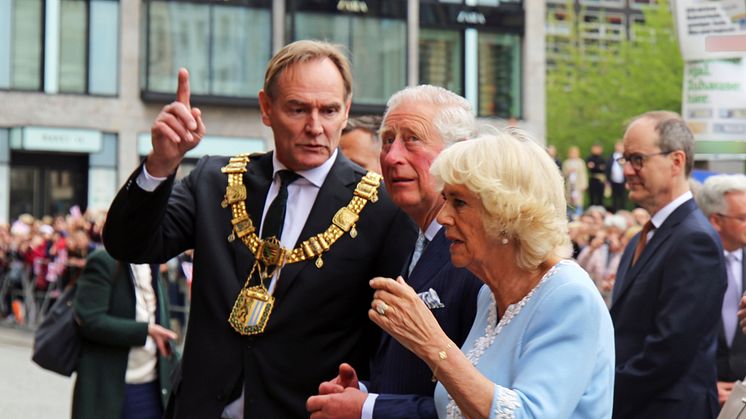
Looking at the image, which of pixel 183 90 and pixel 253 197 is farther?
pixel 253 197

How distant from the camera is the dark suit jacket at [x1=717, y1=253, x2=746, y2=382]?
→ 21.4 feet

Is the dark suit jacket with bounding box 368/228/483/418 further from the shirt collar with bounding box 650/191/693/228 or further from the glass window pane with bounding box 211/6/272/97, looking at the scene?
the glass window pane with bounding box 211/6/272/97

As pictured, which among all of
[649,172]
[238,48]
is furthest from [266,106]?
[238,48]

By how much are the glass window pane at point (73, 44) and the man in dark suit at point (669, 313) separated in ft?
111

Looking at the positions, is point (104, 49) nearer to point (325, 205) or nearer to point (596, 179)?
point (596, 179)

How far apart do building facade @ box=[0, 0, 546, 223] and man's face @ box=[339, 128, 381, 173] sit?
30061mm

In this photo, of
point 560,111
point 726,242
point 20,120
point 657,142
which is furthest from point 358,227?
point 560,111

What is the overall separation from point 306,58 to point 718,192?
3.23 meters

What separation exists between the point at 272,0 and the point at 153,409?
32967 mm

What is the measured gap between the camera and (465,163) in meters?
3.51

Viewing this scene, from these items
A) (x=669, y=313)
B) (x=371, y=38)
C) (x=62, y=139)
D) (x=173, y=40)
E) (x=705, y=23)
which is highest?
(x=371, y=38)

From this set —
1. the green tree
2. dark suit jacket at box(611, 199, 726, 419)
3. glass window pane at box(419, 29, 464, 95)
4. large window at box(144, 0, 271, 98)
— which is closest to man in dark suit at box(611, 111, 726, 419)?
dark suit jacket at box(611, 199, 726, 419)

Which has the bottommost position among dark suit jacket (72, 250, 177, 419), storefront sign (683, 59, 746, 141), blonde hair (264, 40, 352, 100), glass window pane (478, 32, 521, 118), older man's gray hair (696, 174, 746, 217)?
dark suit jacket (72, 250, 177, 419)

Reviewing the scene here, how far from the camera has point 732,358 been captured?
6.55 meters
